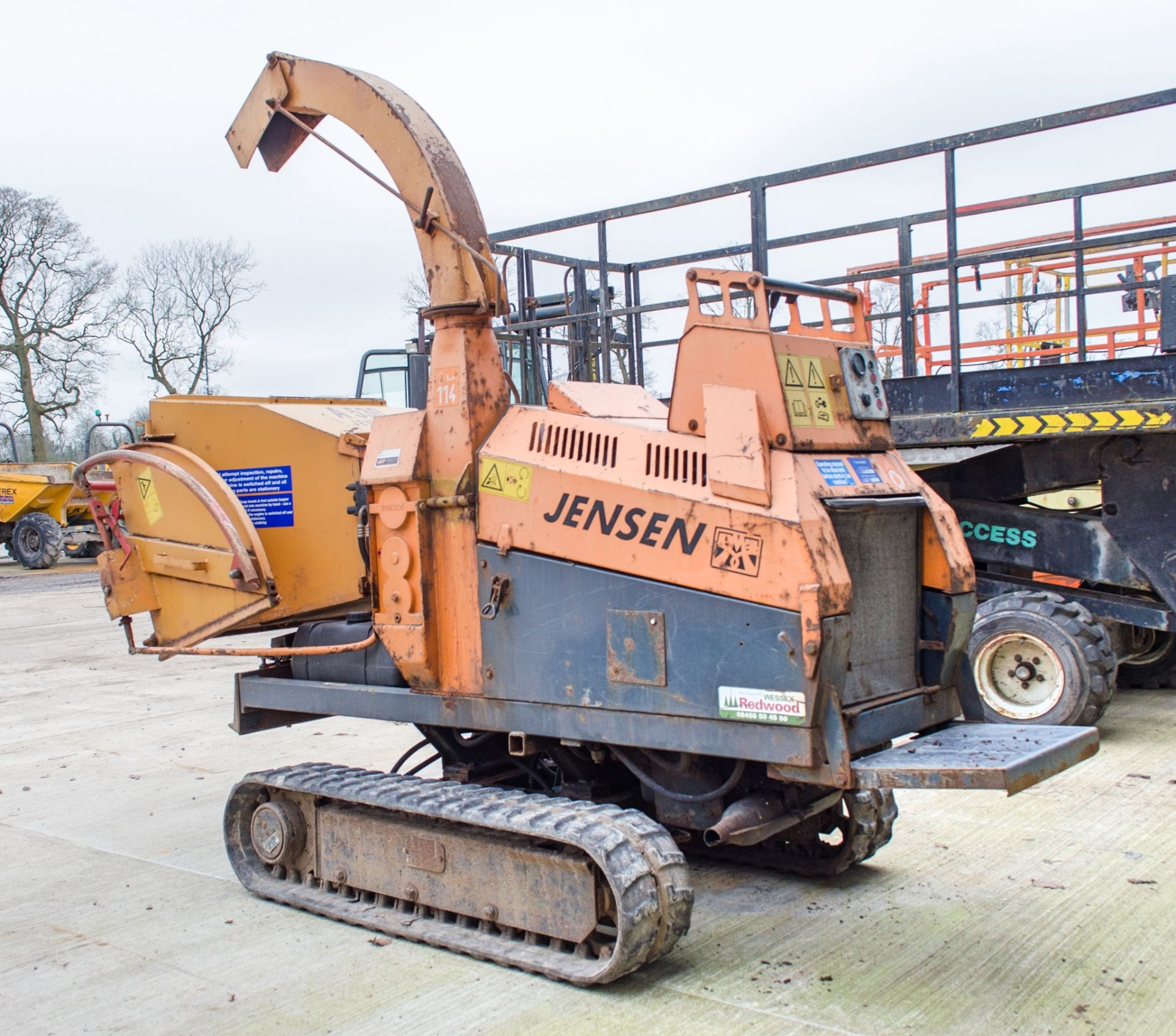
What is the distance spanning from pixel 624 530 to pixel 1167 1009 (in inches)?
86.9

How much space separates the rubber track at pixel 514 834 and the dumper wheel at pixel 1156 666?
5.96 meters

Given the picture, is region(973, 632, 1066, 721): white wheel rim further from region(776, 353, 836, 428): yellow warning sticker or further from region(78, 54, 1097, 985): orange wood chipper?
region(776, 353, 836, 428): yellow warning sticker

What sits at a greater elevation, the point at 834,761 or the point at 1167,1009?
the point at 834,761

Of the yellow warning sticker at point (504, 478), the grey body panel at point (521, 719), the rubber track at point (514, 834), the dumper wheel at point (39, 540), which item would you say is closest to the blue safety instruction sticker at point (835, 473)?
the grey body panel at point (521, 719)

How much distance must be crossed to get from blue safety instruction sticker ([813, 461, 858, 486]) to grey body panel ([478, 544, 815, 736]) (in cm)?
52

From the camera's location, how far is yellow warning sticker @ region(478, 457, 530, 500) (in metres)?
4.33

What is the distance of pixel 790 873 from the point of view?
5.02 metres

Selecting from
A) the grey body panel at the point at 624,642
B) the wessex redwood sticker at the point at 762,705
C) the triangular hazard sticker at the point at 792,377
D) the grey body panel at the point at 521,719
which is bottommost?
the grey body panel at the point at 521,719

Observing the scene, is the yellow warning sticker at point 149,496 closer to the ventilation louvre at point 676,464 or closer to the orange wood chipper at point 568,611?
the orange wood chipper at point 568,611

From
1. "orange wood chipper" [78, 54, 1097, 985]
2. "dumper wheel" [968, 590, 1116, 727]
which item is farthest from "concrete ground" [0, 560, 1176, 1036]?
"dumper wheel" [968, 590, 1116, 727]

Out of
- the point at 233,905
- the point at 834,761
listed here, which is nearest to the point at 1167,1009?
the point at 834,761

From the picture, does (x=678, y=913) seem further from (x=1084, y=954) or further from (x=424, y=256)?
(x=424, y=256)

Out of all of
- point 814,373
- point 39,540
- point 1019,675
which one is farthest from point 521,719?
point 39,540

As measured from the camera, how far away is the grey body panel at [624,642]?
3.82 m
